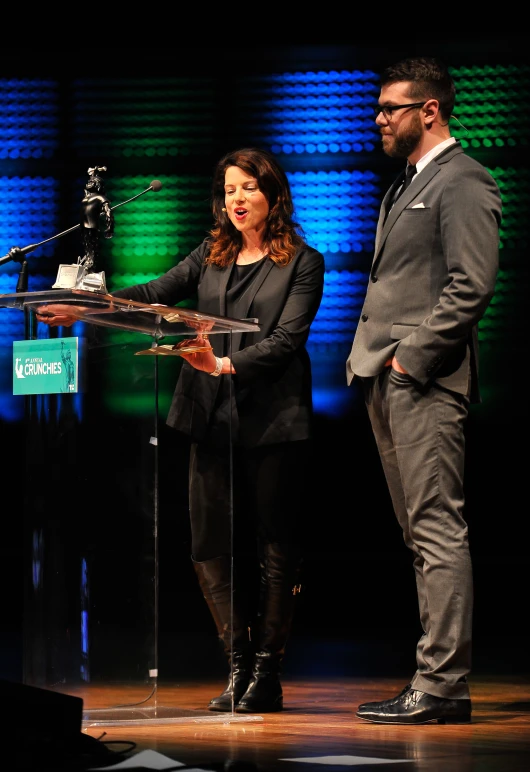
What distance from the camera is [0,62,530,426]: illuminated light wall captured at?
5.15 meters

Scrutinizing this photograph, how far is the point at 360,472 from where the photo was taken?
5.48 meters

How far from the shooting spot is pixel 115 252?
5.43 meters

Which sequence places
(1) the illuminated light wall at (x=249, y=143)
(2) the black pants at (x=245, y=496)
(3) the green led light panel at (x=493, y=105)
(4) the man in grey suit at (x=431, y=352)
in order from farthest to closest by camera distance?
(1) the illuminated light wall at (x=249, y=143), (3) the green led light panel at (x=493, y=105), (2) the black pants at (x=245, y=496), (4) the man in grey suit at (x=431, y=352)

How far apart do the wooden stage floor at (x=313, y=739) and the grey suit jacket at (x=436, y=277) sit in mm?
795

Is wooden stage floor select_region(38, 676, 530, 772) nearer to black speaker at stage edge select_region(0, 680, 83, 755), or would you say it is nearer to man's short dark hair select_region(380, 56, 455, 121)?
black speaker at stage edge select_region(0, 680, 83, 755)

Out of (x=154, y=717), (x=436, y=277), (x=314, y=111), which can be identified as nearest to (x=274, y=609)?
(x=154, y=717)

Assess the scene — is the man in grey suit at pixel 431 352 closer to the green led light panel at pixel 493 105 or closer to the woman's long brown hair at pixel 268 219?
the woman's long brown hair at pixel 268 219

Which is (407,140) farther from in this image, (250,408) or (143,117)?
(143,117)

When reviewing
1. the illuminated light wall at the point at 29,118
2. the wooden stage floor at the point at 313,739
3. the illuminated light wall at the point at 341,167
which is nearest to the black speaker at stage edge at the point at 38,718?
the wooden stage floor at the point at 313,739

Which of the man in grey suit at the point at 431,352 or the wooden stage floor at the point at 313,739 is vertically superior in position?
the man in grey suit at the point at 431,352

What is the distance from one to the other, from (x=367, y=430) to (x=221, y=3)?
1937 millimetres

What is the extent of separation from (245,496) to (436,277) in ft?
2.44

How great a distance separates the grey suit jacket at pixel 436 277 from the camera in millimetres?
2836

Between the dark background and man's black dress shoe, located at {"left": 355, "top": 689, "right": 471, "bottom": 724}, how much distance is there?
180 cm
